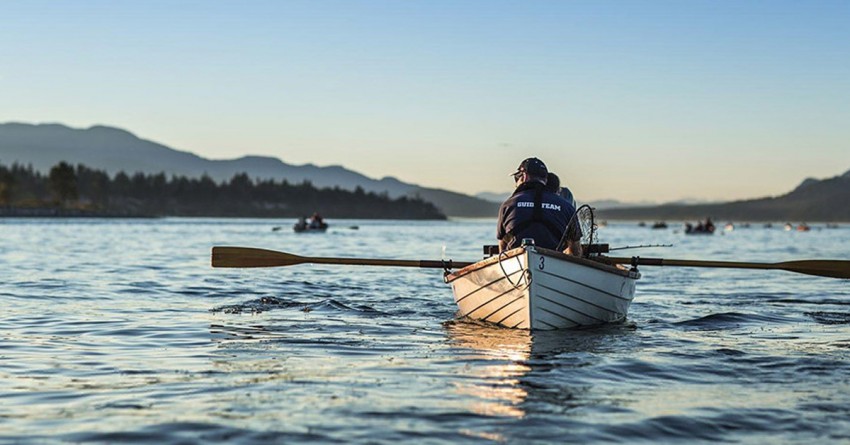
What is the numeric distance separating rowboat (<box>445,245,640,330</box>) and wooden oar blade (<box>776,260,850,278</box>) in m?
3.10

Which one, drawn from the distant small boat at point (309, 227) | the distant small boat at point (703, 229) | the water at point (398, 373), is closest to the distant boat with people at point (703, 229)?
A: the distant small boat at point (703, 229)

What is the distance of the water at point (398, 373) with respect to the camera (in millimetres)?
8570

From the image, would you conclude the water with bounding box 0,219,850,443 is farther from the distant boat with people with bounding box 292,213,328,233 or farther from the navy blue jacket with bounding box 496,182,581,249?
the distant boat with people with bounding box 292,213,328,233

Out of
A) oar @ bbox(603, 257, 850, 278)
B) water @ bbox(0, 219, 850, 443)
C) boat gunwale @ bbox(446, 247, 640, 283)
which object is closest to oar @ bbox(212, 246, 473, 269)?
water @ bbox(0, 219, 850, 443)

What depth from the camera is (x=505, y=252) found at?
14.5 meters

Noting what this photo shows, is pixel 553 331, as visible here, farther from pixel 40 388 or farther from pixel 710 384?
pixel 40 388

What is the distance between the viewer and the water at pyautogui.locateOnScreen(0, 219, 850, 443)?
8.57 metres

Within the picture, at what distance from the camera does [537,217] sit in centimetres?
1539

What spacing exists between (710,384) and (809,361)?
2644 mm

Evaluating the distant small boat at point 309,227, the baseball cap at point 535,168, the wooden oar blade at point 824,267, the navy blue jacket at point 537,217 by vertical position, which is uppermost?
the baseball cap at point 535,168

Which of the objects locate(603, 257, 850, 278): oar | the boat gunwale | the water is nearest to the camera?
the water

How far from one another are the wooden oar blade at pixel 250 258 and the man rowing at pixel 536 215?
4448 millimetres

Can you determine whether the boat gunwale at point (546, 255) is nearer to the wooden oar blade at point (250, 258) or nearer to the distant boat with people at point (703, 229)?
the wooden oar blade at point (250, 258)

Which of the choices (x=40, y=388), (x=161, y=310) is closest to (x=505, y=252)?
(x=40, y=388)
